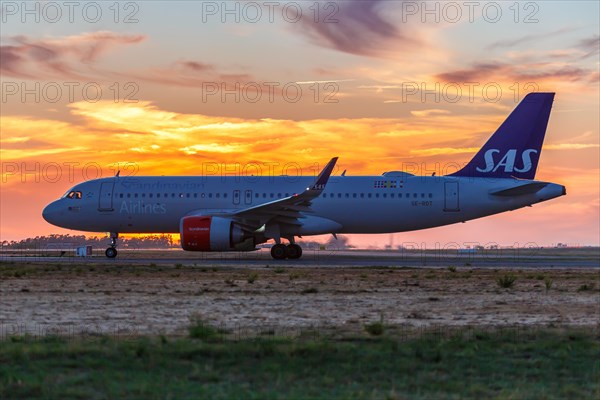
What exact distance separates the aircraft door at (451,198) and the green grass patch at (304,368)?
85.5 ft

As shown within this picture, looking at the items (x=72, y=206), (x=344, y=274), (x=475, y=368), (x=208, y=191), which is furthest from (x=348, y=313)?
(x=72, y=206)

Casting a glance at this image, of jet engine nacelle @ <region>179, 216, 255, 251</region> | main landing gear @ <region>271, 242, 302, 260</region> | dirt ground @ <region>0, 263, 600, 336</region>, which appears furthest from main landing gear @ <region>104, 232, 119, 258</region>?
dirt ground @ <region>0, 263, 600, 336</region>

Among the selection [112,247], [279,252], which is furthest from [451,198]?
[112,247]

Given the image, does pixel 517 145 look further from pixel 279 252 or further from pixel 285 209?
pixel 279 252

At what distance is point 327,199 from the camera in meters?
38.7

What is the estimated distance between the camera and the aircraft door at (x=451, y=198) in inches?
1500

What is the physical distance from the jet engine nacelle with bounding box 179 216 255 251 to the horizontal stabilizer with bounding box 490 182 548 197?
1259 cm

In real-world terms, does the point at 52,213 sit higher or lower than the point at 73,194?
lower

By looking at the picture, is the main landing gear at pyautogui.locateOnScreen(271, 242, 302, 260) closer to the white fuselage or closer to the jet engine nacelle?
the white fuselage

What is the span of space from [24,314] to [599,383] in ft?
34.8

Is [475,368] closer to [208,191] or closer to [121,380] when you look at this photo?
[121,380]

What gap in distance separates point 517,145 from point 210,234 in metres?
16.2

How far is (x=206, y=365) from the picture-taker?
32.4 ft

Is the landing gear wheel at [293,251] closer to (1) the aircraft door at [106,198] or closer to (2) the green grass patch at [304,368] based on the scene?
(1) the aircraft door at [106,198]
